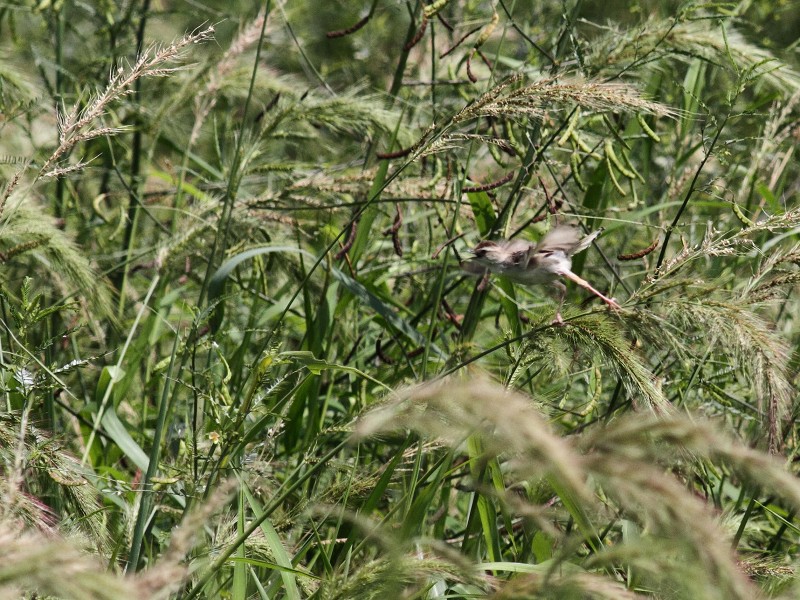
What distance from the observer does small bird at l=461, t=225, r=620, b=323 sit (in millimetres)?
1907

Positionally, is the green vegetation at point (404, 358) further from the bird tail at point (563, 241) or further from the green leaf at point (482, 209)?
the bird tail at point (563, 241)

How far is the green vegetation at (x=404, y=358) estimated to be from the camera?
1084 mm

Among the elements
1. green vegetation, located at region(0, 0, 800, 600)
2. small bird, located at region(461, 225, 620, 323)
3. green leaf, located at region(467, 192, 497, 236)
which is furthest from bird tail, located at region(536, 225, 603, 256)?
green leaf, located at region(467, 192, 497, 236)

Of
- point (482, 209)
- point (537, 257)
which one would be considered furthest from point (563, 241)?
point (482, 209)

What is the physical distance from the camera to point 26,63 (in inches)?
167

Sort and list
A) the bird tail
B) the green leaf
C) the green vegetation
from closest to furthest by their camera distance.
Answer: the green vegetation
the bird tail
the green leaf

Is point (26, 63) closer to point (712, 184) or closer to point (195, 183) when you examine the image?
point (195, 183)

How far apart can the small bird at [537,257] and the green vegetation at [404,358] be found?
6cm

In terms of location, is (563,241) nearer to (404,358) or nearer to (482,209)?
(482,209)

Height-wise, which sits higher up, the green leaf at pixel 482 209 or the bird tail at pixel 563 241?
the bird tail at pixel 563 241

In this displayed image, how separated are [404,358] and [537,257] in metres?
0.77

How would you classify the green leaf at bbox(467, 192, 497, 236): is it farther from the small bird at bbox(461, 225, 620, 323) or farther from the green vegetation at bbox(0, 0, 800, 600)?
the small bird at bbox(461, 225, 620, 323)

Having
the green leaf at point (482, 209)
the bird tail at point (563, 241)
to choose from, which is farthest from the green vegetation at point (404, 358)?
the bird tail at point (563, 241)

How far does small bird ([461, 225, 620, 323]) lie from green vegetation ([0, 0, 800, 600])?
0.19 ft
